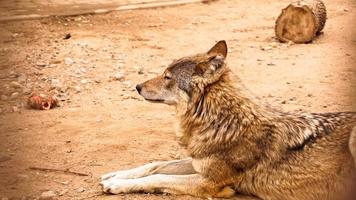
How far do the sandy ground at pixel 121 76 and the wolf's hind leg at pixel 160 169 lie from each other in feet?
0.91

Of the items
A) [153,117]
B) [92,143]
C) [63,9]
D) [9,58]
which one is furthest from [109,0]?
[92,143]

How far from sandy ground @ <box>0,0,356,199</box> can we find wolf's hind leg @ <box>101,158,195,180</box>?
277mm

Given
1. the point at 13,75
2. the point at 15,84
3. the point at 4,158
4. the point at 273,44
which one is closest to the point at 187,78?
the point at 4,158

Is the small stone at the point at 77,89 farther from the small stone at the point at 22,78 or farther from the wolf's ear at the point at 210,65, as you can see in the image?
the wolf's ear at the point at 210,65

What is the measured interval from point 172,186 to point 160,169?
1.22 feet

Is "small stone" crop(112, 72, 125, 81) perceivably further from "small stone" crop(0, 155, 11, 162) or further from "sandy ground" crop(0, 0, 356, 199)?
"small stone" crop(0, 155, 11, 162)

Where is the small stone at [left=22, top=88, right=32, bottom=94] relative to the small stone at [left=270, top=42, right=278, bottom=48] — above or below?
below

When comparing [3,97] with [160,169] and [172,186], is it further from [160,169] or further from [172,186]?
[172,186]

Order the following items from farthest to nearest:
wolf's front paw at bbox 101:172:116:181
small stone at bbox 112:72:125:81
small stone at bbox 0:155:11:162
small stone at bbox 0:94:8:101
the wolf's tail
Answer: small stone at bbox 112:72:125:81
small stone at bbox 0:94:8:101
small stone at bbox 0:155:11:162
wolf's front paw at bbox 101:172:116:181
the wolf's tail

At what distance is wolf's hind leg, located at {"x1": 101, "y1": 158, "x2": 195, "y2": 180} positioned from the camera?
4758mm

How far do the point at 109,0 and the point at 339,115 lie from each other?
7.56 metres

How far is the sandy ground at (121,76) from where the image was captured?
523cm

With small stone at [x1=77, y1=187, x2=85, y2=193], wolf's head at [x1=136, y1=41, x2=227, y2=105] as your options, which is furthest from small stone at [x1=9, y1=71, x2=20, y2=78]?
small stone at [x1=77, y1=187, x2=85, y2=193]

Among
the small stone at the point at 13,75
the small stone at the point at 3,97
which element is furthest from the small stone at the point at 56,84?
the small stone at the point at 3,97
